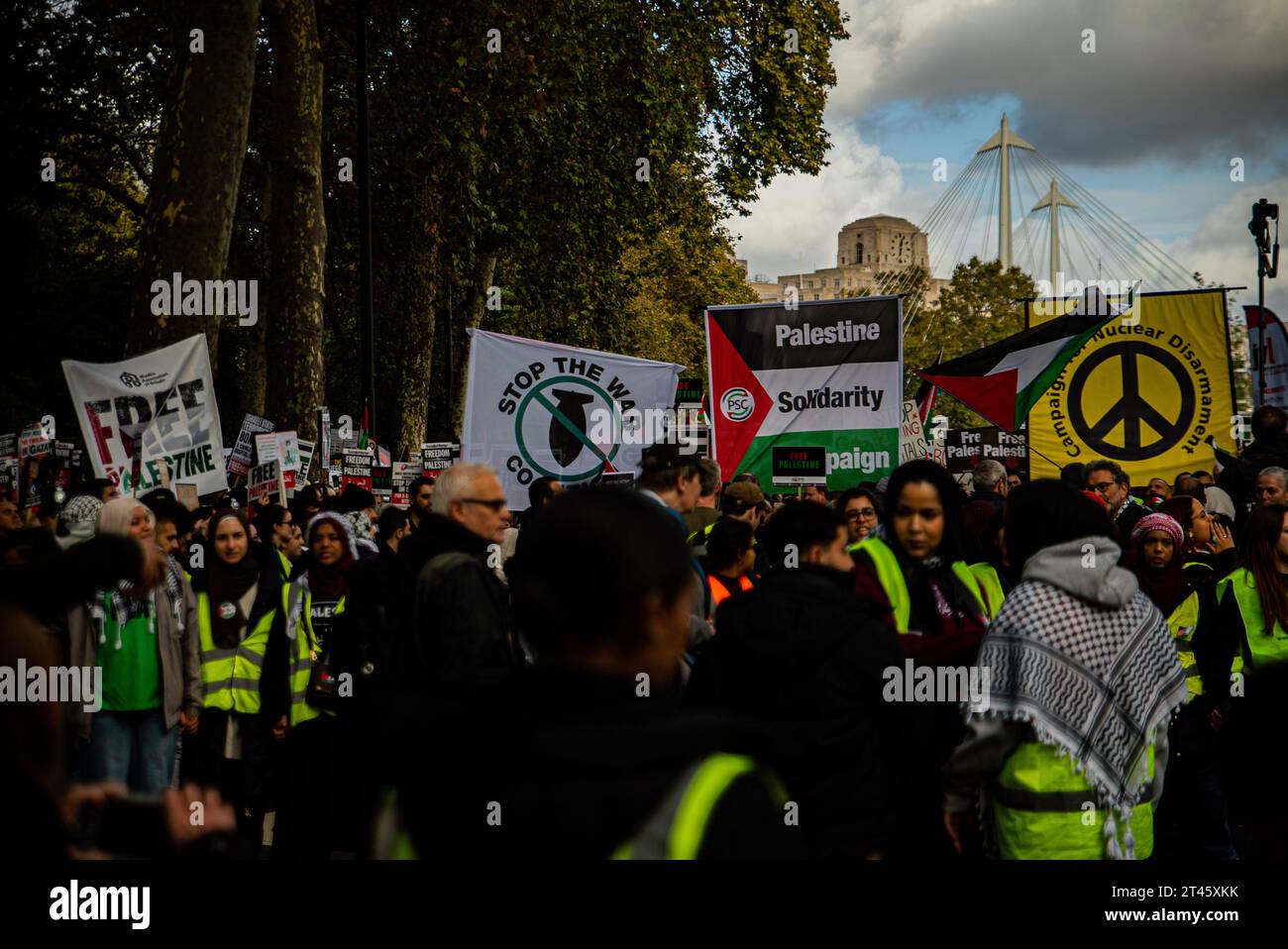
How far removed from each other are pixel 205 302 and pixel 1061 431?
819 cm

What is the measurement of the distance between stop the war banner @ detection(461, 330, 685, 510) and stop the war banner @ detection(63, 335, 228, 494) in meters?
1.87

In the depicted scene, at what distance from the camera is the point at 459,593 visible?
13.8ft

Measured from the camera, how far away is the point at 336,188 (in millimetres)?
30688

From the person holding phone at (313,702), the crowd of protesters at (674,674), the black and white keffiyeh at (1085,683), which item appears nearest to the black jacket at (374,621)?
the crowd of protesters at (674,674)

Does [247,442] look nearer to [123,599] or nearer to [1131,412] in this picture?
[123,599]

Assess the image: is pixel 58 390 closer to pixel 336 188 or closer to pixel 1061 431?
pixel 336 188

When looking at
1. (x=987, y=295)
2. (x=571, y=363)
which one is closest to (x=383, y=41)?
(x=571, y=363)

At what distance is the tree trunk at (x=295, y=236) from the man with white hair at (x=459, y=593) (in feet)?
49.4

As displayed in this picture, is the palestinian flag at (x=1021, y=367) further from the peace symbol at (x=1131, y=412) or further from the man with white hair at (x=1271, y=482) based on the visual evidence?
the man with white hair at (x=1271, y=482)

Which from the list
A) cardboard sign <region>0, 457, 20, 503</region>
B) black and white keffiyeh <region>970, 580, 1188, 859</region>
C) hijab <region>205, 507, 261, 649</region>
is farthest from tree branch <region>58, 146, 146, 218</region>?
black and white keffiyeh <region>970, 580, 1188, 859</region>

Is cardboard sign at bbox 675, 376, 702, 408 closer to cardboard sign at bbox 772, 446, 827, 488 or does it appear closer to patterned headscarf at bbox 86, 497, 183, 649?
cardboard sign at bbox 772, 446, 827, 488

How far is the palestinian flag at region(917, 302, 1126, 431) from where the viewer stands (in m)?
10.7

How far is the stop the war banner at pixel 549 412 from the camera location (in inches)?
371
